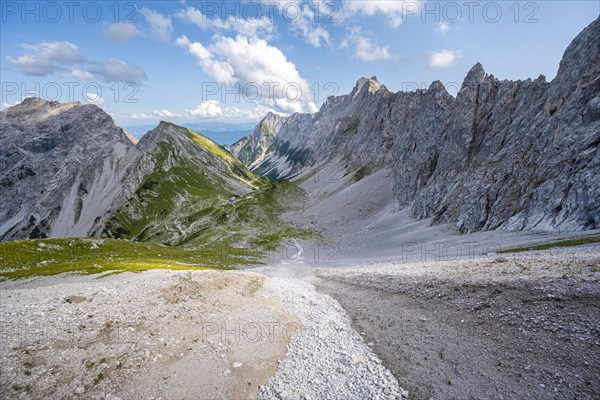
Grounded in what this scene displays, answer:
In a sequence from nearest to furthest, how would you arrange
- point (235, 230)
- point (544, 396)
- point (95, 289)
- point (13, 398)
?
point (544, 396), point (13, 398), point (95, 289), point (235, 230)

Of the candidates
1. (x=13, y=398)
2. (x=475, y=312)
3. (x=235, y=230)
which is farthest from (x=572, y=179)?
(x=235, y=230)

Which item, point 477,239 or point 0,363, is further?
point 477,239

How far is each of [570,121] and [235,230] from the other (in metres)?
102

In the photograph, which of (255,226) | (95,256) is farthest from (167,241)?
(95,256)

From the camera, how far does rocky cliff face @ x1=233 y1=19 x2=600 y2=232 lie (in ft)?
174

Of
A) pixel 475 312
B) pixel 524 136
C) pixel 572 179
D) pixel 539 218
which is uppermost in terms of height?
pixel 524 136

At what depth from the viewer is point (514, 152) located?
70.4 m

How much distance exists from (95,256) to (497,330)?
268ft

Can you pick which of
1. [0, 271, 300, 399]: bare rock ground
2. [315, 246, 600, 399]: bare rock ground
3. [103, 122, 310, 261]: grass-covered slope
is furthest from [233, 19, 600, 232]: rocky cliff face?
[103, 122, 310, 261]: grass-covered slope

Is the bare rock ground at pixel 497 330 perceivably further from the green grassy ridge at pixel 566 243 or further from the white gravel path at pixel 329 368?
the green grassy ridge at pixel 566 243

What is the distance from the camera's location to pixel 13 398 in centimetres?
1550

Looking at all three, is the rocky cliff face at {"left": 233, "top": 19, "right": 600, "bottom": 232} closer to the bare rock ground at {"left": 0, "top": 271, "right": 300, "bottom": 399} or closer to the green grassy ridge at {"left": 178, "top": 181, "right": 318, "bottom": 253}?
the green grassy ridge at {"left": 178, "top": 181, "right": 318, "bottom": 253}

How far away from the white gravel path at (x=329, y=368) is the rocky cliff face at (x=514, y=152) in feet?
146

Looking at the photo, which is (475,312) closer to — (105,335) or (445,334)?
(445,334)
